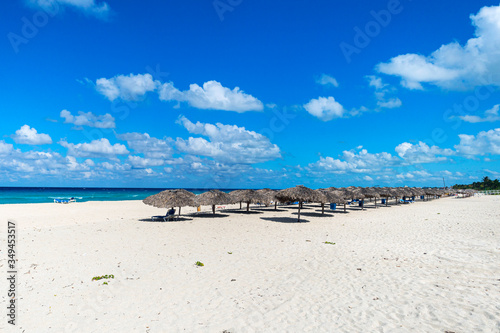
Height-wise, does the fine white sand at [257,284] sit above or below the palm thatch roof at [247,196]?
below

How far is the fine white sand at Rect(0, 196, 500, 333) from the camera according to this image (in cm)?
483

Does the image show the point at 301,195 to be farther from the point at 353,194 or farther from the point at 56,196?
the point at 56,196

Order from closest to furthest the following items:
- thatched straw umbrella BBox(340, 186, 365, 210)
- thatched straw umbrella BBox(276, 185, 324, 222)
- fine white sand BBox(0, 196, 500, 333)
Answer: fine white sand BBox(0, 196, 500, 333) → thatched straw umbrella BBox(276, 185, 324, 222) → thatched straw umbrella BBox(340, 186, 365, 210)

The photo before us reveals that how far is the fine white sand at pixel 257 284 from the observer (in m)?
4.83

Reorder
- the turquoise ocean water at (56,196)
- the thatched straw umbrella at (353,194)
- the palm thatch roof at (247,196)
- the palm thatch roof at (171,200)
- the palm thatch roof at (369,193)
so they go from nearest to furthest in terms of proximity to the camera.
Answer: the palm thatch roof at (171,200)
the palm thatch roof at (247,196)
the thatched straw umbrella at (353,194)
the palm thatch roof at (369,193)
the turquoise ocean water at (56,196)

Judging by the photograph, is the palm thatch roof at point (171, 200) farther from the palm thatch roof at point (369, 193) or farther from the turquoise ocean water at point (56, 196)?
the turquoise ocean water at point (56, 196)

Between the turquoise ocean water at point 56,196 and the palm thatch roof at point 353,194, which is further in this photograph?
the turquoise ocean water at point 56,196

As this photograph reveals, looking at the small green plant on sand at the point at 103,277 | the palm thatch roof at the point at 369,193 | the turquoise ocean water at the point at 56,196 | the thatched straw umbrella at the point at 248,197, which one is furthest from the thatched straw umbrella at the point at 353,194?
the turquoise ocean water at the point at 56,196

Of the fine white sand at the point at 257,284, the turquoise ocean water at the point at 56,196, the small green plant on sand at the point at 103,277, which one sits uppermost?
the small green plant on sand at the point at 103,277

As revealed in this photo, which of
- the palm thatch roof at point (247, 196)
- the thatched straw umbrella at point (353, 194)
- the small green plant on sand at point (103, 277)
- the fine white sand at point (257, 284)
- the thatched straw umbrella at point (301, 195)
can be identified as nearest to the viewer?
the fine white sand at point (257, 284)

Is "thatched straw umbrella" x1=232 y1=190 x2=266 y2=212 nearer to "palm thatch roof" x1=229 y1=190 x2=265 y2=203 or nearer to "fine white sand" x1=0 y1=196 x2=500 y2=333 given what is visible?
"palm thatch roof" x1=229 y1=190 x2=265 y2=203

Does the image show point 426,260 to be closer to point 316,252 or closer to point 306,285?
point 316,252

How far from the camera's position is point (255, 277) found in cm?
711

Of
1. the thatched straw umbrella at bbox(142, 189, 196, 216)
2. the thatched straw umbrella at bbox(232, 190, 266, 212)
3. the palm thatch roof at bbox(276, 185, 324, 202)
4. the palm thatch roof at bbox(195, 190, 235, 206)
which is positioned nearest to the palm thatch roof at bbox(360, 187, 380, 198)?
the palm thatch roof at bbox(276, 185, 324, 202)
